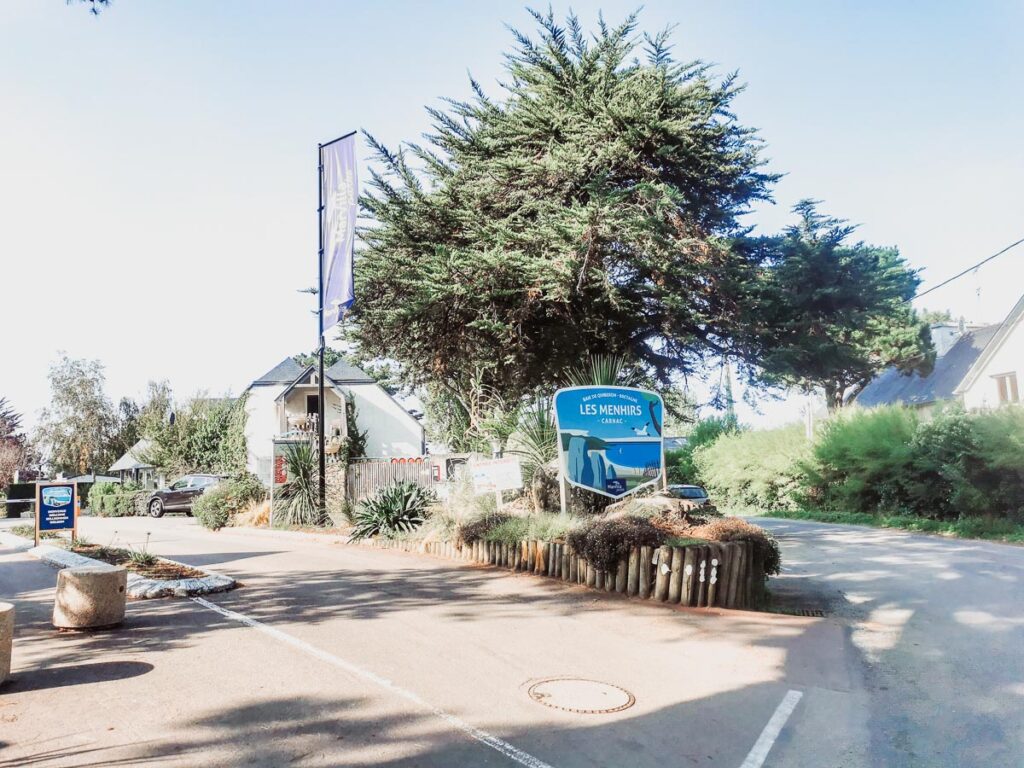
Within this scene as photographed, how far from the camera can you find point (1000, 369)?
1222 inches

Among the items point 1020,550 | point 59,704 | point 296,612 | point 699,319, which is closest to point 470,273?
point 699,319

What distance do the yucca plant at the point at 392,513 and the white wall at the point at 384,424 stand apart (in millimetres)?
25022

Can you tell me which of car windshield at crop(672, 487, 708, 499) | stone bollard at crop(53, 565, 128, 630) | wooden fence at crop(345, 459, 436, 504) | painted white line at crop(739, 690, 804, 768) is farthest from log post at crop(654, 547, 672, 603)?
car windshield at crop(672, 487, 708, 499)

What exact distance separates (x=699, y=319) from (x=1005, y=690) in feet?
32.6

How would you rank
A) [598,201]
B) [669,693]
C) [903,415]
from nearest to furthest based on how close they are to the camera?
[669,693] → [598,201] → [903,415]

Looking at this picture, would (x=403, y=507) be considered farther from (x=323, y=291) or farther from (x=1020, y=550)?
(x=1020, y=550)

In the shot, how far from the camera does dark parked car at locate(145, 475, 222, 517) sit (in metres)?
30.1

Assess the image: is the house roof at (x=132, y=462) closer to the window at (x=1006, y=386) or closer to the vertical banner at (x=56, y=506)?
the vertical banner at (x=56, y=506)

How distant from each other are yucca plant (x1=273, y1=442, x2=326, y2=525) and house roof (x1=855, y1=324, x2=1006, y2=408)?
27.0 meters

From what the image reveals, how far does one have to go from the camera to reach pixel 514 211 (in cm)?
1647

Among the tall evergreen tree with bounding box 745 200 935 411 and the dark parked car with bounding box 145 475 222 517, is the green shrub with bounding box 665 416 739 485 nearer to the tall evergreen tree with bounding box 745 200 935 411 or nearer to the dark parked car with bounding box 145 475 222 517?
the tall evergreen tree with bounding box 745 200 935 411

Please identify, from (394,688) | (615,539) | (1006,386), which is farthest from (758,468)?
(394,688)

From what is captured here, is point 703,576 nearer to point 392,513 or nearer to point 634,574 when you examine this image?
point 634,574

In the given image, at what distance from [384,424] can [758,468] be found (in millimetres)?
20332
